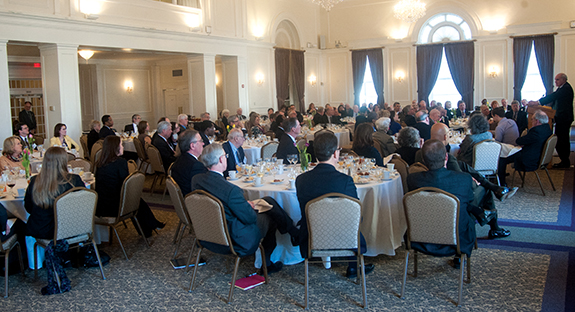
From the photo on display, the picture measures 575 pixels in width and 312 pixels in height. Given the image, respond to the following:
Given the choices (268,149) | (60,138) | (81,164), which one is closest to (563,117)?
(268,149)

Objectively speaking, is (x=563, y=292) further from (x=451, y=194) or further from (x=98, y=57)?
(x=98, y=57)

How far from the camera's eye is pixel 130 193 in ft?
17.0

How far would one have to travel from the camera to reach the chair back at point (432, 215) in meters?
3.74

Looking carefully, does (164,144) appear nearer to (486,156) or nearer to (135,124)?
(135,124)

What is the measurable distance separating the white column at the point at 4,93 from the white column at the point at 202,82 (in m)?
5.62

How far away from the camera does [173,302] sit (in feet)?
13.5

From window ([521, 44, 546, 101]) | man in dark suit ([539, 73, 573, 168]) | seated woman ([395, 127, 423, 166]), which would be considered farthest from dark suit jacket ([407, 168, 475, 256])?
window ([521, 44, 546, 101])

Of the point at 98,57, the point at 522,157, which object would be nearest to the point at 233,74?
the point at 98,57

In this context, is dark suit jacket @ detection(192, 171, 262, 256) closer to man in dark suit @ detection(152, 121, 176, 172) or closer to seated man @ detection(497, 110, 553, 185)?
man in dark suit @ detection(152, 121, 176, 172)

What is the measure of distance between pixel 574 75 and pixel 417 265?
14.1 meters

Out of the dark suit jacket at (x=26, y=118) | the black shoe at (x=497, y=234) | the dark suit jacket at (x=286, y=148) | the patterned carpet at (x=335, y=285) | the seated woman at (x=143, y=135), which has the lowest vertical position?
the patterned carpet at (x=335, y=285)

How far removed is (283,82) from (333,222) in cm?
1437

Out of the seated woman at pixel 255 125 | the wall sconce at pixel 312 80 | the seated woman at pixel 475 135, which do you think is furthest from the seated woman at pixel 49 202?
the wall sconce at pixel 312 80

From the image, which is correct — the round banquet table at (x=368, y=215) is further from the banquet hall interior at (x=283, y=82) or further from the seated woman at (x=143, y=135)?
the seated woman at (x=143, y=135)
